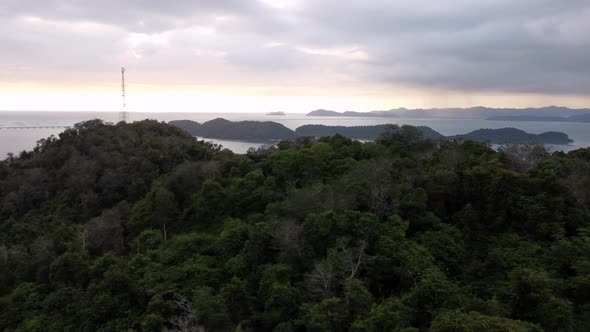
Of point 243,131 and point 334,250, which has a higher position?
point 243,131

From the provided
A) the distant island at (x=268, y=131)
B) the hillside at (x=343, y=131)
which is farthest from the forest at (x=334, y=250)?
the distant island at (x=268, y=131)

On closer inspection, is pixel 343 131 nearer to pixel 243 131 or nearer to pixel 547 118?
pixel 243 131

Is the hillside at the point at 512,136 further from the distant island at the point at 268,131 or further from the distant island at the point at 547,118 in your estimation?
the distant island at the point at 547,118

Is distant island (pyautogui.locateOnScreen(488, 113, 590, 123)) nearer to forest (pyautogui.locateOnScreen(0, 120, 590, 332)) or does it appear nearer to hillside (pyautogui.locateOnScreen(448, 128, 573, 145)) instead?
hillside (pyautogui.locateOnScreen(448, 128, 573, 145))

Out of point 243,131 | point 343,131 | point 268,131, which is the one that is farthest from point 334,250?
point 343,131

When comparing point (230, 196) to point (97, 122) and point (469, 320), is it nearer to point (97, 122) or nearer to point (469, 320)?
point (469, 320)

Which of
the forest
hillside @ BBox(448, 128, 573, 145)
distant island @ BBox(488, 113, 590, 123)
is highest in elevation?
distant island @ BBox(488, 113, 590, 123)

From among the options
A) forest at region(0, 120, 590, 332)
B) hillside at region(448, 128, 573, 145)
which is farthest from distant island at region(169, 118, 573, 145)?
forest at region(0, 120, 590, 332)

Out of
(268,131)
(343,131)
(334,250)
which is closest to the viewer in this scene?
(334,250)

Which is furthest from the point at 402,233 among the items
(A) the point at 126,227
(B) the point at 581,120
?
(B) the point at 581,120

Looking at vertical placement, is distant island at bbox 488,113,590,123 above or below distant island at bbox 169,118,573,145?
above
